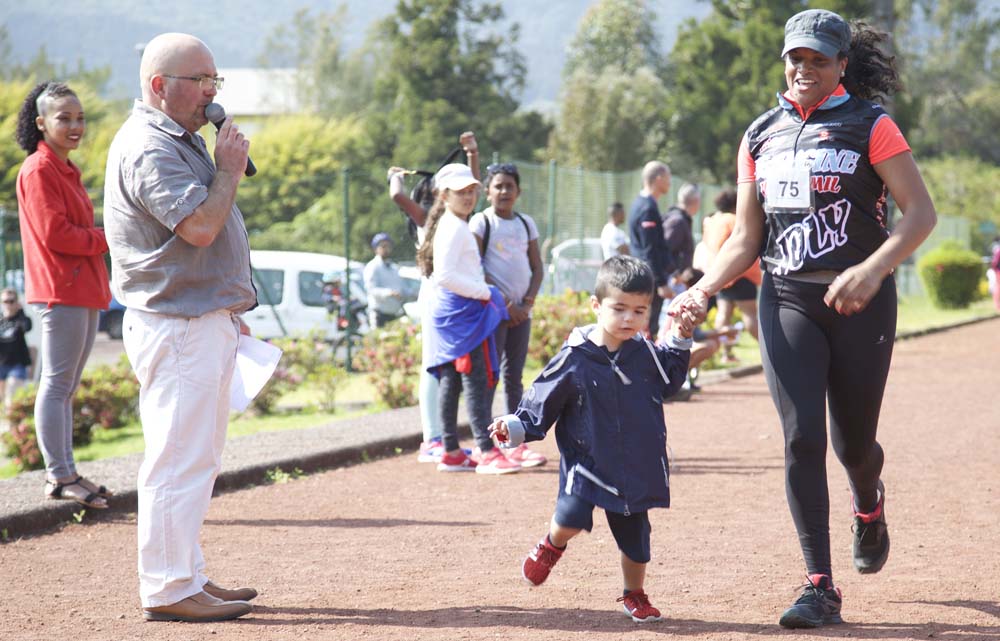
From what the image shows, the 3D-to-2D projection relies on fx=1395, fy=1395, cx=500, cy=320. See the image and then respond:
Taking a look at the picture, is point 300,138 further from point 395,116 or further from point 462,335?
point 462,335

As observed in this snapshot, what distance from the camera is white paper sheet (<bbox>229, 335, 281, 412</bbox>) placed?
16.2 ft

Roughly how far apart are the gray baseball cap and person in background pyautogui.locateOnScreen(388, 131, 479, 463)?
3993 mm

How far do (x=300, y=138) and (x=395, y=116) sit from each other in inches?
233

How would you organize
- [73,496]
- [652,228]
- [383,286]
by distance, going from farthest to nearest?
[383,286], [652,228], [73,496]

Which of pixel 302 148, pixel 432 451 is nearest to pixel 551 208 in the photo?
pixel 432 451

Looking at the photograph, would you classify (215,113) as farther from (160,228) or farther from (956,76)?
(956,76)

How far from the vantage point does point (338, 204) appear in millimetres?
20312

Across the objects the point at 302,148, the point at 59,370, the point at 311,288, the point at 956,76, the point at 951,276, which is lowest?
the point at 951,276

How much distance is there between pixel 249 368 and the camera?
197 inches

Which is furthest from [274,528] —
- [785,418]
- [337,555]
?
[785,418]

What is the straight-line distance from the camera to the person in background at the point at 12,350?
13.6 meters

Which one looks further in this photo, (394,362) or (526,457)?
(394,362)

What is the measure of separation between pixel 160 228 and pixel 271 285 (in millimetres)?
13958

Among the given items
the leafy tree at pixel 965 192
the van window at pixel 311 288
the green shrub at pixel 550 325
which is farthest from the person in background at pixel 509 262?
the leafy tree at pixel 965 192
